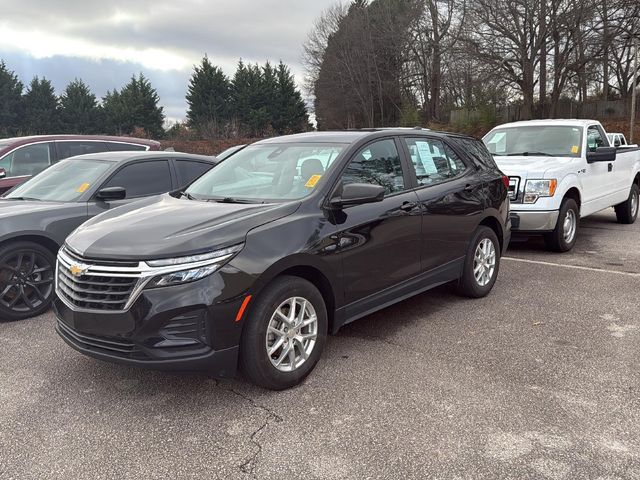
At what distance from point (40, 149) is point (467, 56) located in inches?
1109

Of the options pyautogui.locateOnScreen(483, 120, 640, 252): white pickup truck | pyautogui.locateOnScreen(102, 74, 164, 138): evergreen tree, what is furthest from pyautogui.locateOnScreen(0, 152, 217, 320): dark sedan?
pyautogui.locateOnScreen(102, 74, 164, 138): evergreen tree

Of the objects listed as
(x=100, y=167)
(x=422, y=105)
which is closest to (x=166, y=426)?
(x=100, y=167)

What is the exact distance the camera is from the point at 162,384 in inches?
145

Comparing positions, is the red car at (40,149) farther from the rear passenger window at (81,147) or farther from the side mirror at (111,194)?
the side mirror at (111,194)

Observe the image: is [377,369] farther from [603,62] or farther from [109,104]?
[109,104]

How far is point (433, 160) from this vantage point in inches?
196

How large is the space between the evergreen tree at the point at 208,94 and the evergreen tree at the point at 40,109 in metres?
14.4

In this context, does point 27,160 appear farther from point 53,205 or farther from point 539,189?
point 539,189

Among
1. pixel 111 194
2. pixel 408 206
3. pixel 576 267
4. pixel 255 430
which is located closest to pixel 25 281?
pixel 111 194

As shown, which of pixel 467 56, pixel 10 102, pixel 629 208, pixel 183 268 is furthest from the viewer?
pixel 10 102

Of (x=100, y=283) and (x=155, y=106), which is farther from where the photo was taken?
(x=155, y=106)

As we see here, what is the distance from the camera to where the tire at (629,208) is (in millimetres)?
9859

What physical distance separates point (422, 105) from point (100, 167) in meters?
44.9

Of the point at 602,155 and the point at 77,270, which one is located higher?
the point at 602,155
